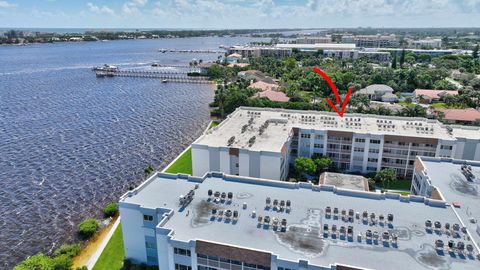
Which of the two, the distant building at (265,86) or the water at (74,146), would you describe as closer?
the water at (74,146)

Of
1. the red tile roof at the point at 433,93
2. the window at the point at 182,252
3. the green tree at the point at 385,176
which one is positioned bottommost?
the green tree at the point at 385,176

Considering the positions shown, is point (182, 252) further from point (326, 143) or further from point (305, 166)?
point (326, 143)

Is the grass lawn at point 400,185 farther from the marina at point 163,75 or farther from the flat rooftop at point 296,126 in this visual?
the marina at point 163,75

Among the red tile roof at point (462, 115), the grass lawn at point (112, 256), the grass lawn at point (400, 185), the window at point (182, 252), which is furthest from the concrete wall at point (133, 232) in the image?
the red tile roof at point (462, 115)

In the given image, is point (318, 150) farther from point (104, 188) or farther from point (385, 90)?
point (385, 90)

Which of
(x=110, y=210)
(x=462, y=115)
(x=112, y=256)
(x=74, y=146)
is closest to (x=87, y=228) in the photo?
(x=110, y=210)

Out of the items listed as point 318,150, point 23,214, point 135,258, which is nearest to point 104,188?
point 23,214

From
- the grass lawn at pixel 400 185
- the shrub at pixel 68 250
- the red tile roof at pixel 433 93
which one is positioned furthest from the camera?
the red tile roof at pixel 433 93
